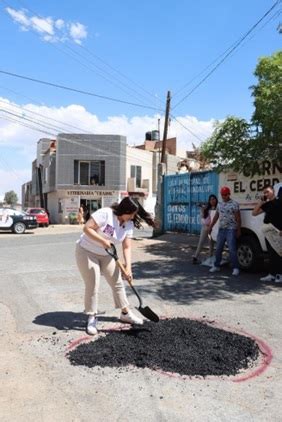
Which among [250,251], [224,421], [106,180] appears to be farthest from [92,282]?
[106,180]

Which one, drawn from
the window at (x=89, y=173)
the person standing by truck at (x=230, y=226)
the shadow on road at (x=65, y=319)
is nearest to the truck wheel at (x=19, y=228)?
the window at (x=89, y=173)

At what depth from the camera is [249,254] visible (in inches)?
364

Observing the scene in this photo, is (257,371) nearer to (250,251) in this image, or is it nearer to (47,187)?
(250,251)

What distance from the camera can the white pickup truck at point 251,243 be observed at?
9117 mm

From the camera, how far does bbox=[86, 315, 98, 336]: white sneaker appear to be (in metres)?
5.28

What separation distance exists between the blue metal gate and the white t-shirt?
31.6 feet

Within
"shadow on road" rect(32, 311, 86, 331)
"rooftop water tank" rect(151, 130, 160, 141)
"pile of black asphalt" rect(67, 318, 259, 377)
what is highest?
Result: "rooftop water tank" rect(151, 130, 160, 141)

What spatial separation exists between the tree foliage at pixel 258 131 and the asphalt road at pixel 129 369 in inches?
108

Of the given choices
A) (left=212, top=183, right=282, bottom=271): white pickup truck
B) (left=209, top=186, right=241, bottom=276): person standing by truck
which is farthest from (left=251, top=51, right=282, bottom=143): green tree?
(left=209, top=186, right=241, bottom=276): person standing by truck

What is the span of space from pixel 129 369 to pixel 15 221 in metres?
22.8

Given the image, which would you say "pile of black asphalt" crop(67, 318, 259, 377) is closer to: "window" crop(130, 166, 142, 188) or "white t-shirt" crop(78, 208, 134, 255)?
"white t-shirt" crop(78, 208, 134, 255)

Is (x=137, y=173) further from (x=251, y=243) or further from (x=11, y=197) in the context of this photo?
(x=11, y=197)

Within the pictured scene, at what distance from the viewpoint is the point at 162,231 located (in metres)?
18.1

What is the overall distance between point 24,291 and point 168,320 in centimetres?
315
